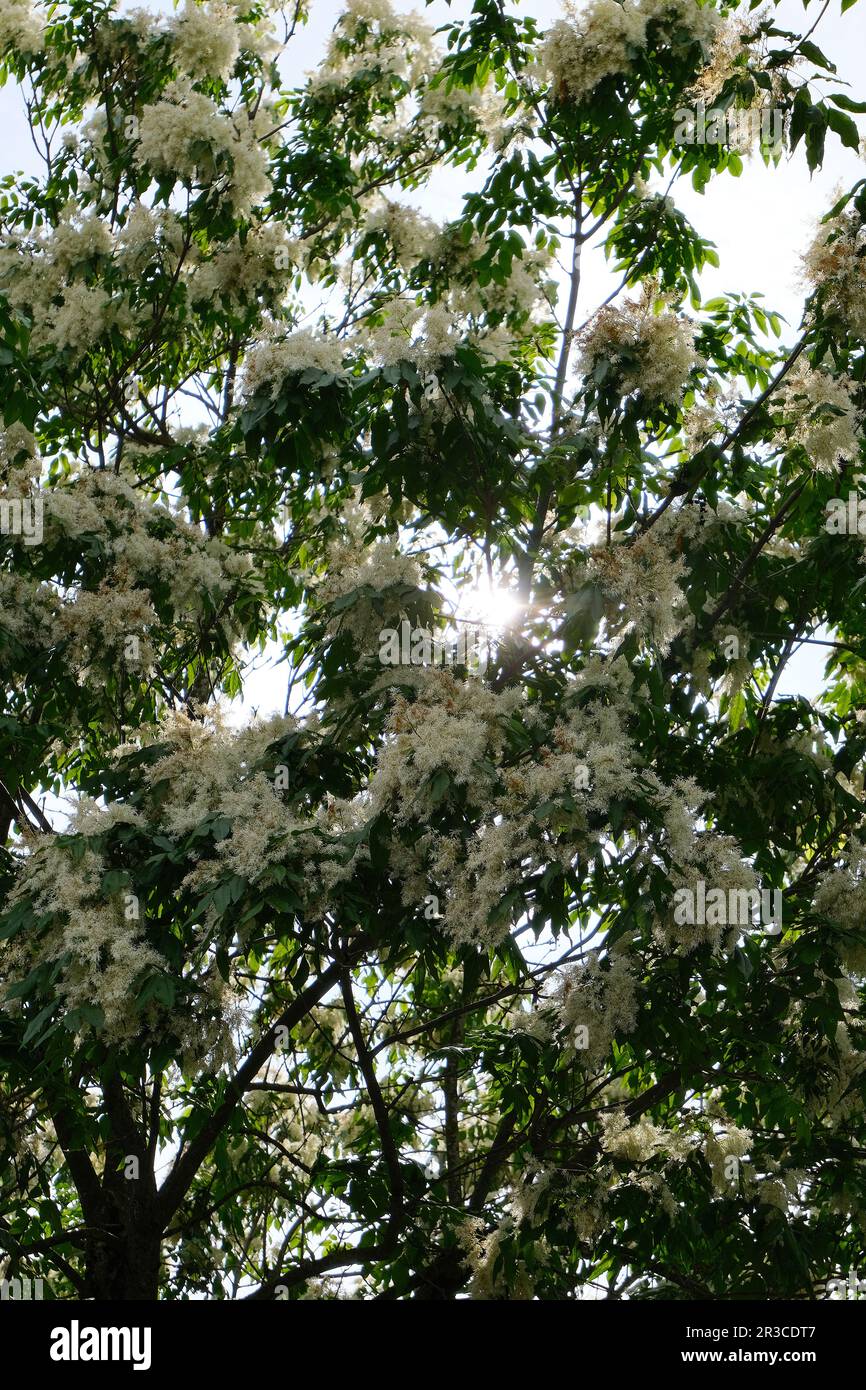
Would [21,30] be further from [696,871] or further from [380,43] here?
[696,871]

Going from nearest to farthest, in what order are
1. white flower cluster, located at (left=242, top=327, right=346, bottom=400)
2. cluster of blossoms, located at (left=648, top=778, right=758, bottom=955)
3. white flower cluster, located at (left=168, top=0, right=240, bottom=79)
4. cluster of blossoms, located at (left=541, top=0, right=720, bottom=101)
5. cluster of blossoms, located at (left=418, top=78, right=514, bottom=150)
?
cluster of blossoms, located at (left=648, top=778, right=758, bottom=955), white flower cluster, located at (left=242, top=327, right=346, bottom=400), cluster of blossoms, located at (left=541, top=0, right=720, bottom=101), white flower cluster, located at (left=168, top=0, right=240, bottom=79), cluster of blossoms, located at (left=418, top=78, right=514, bottom=150)

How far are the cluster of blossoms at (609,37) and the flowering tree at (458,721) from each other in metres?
0.02

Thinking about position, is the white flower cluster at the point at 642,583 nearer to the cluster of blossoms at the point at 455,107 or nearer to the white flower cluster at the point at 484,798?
the white flower cluster at the point at 484,798

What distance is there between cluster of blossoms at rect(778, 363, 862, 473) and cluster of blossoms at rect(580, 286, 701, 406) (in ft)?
1.40

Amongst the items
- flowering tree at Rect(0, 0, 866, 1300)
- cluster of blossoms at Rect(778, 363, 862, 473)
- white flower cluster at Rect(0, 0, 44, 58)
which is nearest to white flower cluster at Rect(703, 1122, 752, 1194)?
flowering tree at Rect(0, 0, 866, 1300)

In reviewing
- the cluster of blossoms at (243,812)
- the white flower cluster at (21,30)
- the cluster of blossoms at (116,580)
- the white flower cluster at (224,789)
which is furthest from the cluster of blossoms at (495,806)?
the white flower cluster at (21,30)

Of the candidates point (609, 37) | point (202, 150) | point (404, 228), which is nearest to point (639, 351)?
point (609, 37)

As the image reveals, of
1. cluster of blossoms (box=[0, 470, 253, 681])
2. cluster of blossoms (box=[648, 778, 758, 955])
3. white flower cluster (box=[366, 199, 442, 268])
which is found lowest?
cluster of blossoms (box=[648, 778, 758, 955])

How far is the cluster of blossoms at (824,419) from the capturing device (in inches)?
194

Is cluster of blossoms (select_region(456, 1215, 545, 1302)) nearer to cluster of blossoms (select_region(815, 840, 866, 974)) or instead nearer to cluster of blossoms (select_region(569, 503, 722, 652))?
cluster of blossoms (select_region(815, 840, 866, 974))

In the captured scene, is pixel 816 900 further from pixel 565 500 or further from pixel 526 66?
pixel 526 66

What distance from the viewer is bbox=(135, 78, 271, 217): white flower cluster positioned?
6.50 m

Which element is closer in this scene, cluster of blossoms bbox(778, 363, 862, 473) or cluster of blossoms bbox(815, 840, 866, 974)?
cluster of blossoms bbox(778, 363, 862, 473)

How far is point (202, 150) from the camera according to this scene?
6492 millimetres
